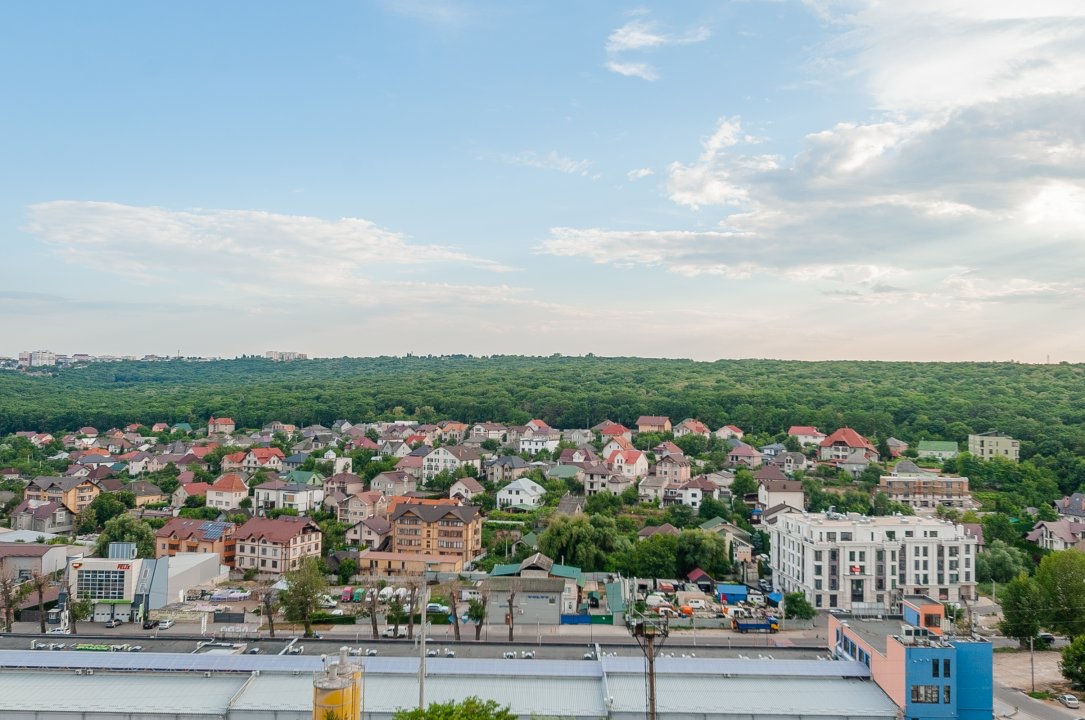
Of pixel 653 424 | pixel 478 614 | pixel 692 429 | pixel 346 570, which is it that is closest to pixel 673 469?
pixel 692 429

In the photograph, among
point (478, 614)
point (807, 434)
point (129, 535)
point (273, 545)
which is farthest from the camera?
point (807, 434)

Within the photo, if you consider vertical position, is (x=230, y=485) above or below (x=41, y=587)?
above

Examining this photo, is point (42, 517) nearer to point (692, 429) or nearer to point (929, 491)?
point (692, 429)

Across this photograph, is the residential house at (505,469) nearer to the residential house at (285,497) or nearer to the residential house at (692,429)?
the residential house at (285,497)

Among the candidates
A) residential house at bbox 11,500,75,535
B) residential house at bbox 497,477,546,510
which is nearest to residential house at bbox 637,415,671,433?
residential house at bbox 497,477,546,510

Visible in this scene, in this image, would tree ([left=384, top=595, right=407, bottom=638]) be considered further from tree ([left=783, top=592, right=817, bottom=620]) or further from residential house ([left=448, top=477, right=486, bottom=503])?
residential house ([left=448, top=477, right=486, bottom=503])

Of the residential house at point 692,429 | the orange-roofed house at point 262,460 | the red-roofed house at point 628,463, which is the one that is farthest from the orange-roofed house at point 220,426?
the residential house at point 692,429
